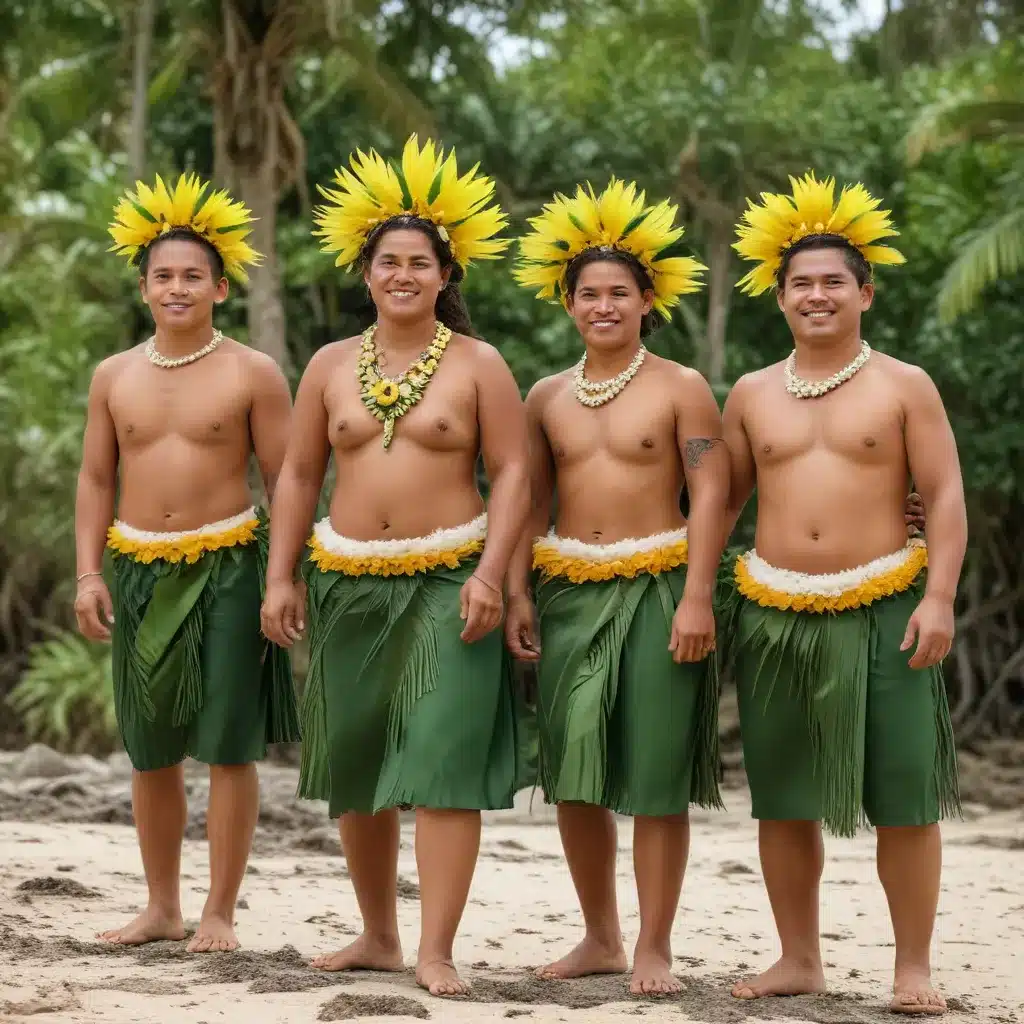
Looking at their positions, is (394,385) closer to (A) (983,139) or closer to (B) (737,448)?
(B) (737,448)

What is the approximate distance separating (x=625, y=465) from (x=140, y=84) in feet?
29.9

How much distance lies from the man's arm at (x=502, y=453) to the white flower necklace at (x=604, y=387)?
18 centimetres

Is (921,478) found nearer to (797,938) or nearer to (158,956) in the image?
(797,938)

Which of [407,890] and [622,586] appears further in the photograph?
[407,890]

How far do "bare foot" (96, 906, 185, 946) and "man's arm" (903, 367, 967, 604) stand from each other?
2.23m

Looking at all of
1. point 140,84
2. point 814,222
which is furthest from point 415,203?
point 140,84

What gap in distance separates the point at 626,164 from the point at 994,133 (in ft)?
10.1

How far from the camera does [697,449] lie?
173 inches

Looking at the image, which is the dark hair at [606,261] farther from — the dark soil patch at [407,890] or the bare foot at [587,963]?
the dark soil patch at [407,890]

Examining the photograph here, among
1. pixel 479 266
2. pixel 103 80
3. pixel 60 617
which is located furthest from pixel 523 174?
pixel 60 617

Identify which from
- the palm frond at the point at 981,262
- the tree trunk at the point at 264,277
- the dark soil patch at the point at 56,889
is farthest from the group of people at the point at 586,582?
the palm frond at the point at 981,262

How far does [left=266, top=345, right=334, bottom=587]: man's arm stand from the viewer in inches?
177

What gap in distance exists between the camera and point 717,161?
13.6 metres

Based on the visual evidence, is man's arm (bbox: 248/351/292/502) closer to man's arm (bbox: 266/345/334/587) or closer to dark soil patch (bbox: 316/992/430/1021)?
man's arm (bbox: 266/345/334/587)
